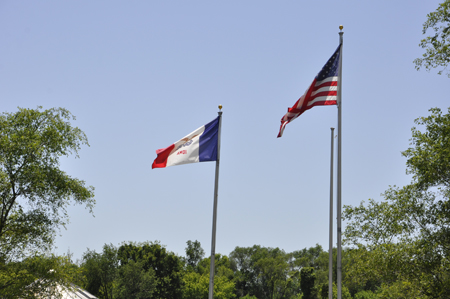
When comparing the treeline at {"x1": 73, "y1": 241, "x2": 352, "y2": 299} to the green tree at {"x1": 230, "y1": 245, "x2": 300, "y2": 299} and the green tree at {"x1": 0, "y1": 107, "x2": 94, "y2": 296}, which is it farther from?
the green tree at {"x1": 0, "y1": 107, "x2": 94, "y2": 296}

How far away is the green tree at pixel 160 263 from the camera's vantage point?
79000mm

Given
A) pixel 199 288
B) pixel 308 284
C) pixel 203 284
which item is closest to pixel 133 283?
pixel 199 288

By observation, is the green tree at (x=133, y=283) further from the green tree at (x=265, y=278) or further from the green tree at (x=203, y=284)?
the green tree at (x=265, y=278)

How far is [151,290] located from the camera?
73938mm

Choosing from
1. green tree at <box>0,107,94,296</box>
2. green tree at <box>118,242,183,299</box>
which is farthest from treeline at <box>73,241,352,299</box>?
green tree at <box>0,107,94,296</box>

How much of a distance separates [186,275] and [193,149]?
75.0m

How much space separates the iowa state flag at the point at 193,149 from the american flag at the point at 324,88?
3.95m

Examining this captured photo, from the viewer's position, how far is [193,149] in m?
18.6

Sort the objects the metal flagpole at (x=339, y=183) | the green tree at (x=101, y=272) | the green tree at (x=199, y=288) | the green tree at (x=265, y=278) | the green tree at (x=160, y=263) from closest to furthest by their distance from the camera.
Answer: the metal flagpole at (x=339, y=183)
the green tree at (x=101, y=272)
the green tree at (x=160, y=263)
the green tree at (x=199, y=288)
the green tree at (x=265, y=278)

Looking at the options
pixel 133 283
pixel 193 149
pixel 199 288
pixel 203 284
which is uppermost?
pixel 193 149

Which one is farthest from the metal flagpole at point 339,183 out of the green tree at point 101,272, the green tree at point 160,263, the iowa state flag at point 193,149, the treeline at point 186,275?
the green tree at point 160,263

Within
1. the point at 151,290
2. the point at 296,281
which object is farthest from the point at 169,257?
the point at 296,281

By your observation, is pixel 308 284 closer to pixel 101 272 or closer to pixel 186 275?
pixel 186 275

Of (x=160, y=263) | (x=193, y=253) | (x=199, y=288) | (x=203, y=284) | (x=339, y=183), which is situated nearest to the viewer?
(x=339, y=183)
